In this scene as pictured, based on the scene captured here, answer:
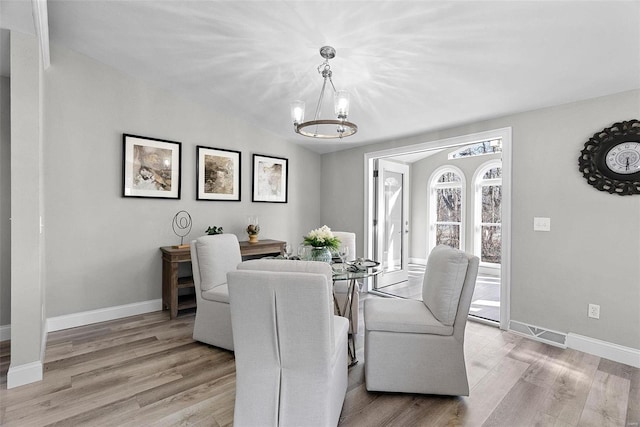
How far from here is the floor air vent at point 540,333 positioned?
9.54 feet

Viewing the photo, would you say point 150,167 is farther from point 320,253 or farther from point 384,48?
point 384,48

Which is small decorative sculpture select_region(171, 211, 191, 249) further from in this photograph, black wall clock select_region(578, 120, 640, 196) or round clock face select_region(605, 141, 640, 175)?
round clock face select_region(605, 141, 640, 175)

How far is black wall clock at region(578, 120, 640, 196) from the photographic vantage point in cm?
254

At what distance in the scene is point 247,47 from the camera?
8.65ft

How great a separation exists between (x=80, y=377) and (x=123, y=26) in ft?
9.25

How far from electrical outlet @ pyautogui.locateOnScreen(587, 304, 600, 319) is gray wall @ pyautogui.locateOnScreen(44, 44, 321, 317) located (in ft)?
13.5

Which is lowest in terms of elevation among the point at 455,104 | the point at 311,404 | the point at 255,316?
the point at 311,404

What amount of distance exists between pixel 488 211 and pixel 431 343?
521cm

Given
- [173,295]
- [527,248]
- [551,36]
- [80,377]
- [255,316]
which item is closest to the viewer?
[255,316]

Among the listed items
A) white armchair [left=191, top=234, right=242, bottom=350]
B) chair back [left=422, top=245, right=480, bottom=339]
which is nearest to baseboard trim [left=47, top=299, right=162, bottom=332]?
white armchair [left=191, top=234, right=242, bottom=350]

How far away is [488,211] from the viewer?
6.39m

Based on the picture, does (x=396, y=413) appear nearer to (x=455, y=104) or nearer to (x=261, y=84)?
(x=455, y=104)

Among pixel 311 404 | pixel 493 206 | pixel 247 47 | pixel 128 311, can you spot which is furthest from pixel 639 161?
pixel 128 311

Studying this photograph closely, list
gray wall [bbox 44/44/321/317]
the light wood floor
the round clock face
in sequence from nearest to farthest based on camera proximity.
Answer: the light wood floor
the round clock face
gray wall [bbox 44/44/321/317]
